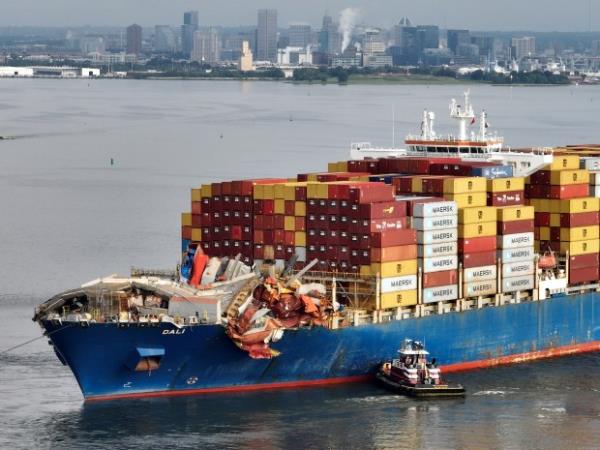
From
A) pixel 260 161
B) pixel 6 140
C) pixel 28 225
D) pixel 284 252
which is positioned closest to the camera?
pixel 284 252

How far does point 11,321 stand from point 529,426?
19318 millimetres

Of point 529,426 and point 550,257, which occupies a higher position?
point 550,257

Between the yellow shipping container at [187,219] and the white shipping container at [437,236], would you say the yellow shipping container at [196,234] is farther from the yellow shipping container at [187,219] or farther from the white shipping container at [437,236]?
the white shipping container at [437,236]

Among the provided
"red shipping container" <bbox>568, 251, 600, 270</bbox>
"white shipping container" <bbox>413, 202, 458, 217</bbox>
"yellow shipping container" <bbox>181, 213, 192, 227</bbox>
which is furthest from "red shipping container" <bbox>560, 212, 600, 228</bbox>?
"yellow shipping container" <bbox>181, 213, 192, 227</bbox>

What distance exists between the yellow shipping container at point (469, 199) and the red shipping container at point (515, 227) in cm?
88

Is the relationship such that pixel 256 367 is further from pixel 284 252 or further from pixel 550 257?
pixel 550 257

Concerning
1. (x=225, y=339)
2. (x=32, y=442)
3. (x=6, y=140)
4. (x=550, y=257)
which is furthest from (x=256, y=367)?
(x=6, y=140)

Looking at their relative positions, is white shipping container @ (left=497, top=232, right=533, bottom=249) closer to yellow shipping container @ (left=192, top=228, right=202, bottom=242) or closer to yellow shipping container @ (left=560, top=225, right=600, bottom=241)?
yellow shipping container @ (left=560, top=225, right=600, bottom=241)

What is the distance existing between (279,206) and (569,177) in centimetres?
1060

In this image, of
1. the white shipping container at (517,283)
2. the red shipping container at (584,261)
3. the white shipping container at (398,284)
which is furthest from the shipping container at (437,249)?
the red shipping container at (584,261)

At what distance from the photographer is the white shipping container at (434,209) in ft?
162

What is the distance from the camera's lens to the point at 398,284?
48875mm

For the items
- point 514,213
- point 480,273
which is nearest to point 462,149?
point 514,213

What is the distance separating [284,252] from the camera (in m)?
50.2
